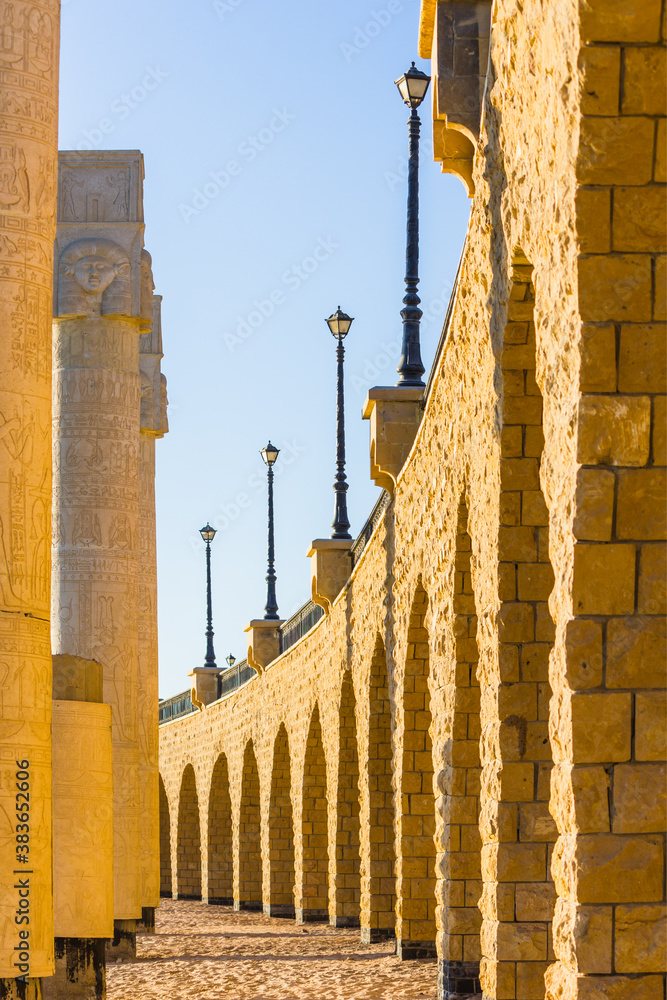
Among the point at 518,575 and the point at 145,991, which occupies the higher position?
the point at 518,575

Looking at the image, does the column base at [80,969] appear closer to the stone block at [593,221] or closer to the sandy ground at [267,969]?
the sandy ground at [267,969]

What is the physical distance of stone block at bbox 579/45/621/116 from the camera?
6156mm

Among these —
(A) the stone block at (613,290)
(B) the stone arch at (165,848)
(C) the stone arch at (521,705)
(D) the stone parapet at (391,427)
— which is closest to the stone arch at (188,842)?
(B) the stone arch at (165,848)

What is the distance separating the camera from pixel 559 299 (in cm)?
649

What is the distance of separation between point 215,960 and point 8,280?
9.93 m

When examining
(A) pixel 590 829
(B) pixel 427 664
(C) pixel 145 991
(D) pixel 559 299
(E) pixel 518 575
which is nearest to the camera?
(A) pixel 590 829

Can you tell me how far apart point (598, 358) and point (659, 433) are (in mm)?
390

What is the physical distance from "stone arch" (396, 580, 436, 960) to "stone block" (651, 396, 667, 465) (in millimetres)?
9374

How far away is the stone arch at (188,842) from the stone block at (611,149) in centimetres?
3464

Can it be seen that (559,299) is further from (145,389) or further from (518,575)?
(145,389)

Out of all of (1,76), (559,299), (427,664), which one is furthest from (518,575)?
(427,664)

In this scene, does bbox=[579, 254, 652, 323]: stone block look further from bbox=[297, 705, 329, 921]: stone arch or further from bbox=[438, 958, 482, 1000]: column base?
bbox=[297, 705, 329, 921]: stone arch

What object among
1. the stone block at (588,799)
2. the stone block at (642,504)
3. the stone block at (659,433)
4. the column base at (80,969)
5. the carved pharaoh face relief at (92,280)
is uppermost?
the carved pharaoh face relief at (92,280)

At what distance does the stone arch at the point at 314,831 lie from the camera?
976 inches
